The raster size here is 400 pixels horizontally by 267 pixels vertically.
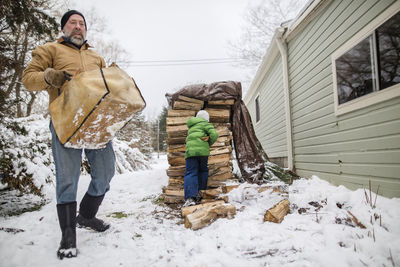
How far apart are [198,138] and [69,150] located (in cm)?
203

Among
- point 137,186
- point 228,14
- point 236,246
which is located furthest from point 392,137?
point 228,14

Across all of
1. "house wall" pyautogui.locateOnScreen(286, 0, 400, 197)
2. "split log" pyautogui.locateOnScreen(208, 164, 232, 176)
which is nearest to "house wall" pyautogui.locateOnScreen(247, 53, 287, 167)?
"house wall" pyautogui.locateOnScreen(286, 0, 400, 197)

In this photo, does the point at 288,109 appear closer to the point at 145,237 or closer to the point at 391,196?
the point at 391,196

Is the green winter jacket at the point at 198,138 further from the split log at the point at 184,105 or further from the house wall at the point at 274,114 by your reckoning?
the house wall at the point at 274,114

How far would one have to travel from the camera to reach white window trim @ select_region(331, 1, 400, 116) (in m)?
2.46

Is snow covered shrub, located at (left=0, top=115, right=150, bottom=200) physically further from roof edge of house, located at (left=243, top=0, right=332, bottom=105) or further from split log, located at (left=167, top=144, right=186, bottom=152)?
roof edge of house, located at (left=243, top=0, right=332, bottom=105)

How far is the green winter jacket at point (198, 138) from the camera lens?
11.1 ft

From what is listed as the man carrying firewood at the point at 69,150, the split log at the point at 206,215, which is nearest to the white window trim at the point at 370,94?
the split log at the point at 206,215

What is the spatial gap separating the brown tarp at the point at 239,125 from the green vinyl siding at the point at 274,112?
6.99ft

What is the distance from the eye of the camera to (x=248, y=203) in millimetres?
2953

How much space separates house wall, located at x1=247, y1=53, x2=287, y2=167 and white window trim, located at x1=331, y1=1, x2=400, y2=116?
2.59 metres

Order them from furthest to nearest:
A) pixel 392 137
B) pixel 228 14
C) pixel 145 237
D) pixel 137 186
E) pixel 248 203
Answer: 1. pixel 228 14
2. pixel 137 186
3. pixel 248 203
4. pixel 392 137
5. pixel 145 237

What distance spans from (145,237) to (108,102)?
4.38ft

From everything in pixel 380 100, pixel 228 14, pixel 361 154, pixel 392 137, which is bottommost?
pixel 361 154
